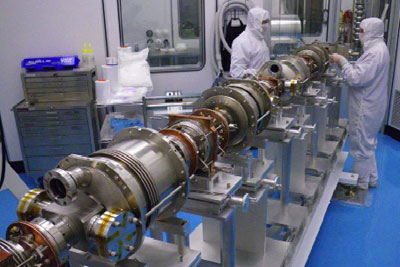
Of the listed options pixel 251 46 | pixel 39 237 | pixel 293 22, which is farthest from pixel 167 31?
pixel 39 237

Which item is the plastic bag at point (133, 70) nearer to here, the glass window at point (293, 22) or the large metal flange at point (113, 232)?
the glass window at point (293, 22)

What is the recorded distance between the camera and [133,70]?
11.4ft

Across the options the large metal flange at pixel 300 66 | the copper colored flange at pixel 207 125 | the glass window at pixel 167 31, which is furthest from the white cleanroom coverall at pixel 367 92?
the copper colored flange at pixel 207 125

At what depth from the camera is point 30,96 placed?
3354mm

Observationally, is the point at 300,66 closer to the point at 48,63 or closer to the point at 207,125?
the point at 207,125

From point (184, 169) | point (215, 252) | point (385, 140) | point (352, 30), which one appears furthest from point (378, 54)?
point (184, 169)

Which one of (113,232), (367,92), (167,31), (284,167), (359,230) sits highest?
(167,31)

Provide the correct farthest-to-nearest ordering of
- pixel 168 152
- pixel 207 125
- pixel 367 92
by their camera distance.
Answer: pixel 367 92
pixel 207 125
pixel 168 152

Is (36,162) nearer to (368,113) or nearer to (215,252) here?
(215,252)

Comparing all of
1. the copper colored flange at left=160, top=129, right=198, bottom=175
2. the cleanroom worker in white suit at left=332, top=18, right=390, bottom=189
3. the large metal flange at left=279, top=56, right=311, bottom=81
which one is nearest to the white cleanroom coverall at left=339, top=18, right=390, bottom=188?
the cleanroom worker in white suit at left=332, top=18, right=390, bottom=189

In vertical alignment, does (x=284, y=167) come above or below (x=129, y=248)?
A: below

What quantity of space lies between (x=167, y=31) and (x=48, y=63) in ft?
3.91

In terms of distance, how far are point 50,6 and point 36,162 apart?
1361 millimetres

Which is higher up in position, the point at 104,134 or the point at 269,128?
the point at 269,128
